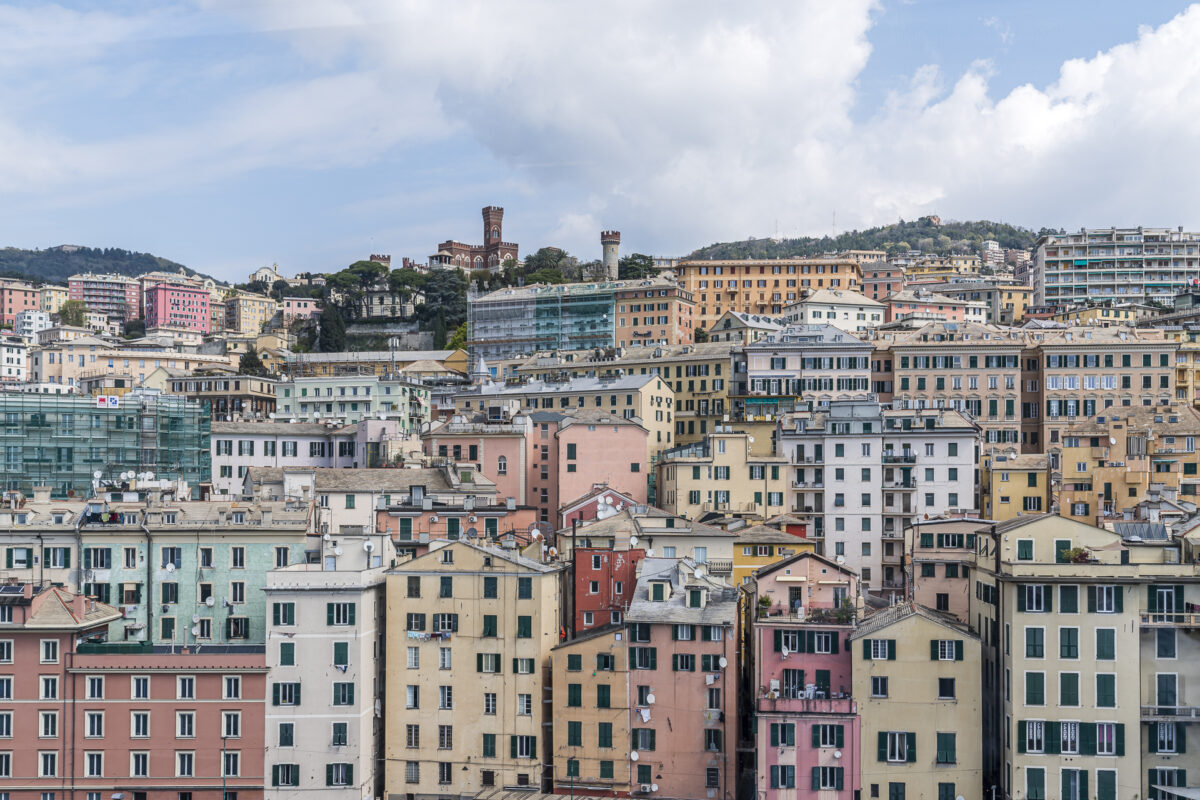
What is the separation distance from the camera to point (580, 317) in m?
118

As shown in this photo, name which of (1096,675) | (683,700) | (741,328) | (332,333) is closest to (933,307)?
(741,328)

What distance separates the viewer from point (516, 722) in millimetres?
50500

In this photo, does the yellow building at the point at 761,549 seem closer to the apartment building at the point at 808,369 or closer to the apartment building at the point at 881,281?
the apartment building at the point at 808,369

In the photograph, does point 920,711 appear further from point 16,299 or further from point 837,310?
point 16,299

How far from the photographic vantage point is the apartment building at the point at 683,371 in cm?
9112

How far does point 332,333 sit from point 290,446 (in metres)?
A: 62.7

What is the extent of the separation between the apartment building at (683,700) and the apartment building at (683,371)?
38257mm

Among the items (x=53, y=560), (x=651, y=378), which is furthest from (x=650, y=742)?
(x=651, y=378)

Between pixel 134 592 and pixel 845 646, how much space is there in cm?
2841

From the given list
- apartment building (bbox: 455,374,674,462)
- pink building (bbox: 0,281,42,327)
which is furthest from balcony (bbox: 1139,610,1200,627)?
pink building (bbox: 0,281,42,327)

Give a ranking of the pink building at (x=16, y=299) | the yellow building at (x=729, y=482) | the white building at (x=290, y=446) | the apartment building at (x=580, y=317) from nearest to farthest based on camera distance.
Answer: the yellow building at (x=729, y=482) → the white building at (x=290, y=446) → the apartment building at (x=580, y=317) → the pink building at (x=16, y=299)

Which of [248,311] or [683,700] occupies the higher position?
[248,311]

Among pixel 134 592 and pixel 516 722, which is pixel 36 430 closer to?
pixel 134 592

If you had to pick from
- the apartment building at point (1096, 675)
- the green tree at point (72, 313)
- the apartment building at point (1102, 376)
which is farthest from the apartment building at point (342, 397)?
the green tree at point (72, 313)
